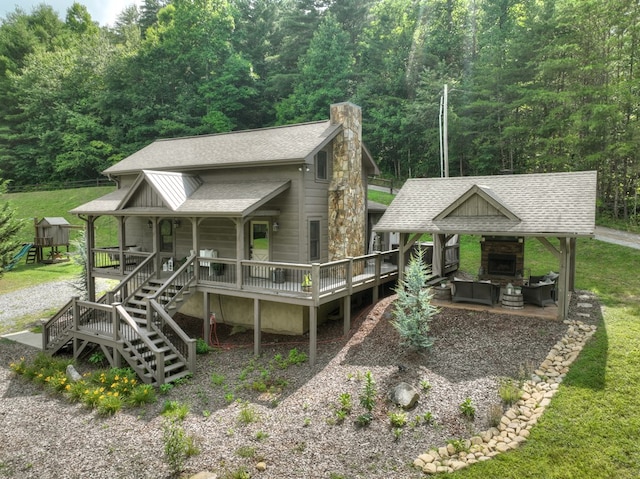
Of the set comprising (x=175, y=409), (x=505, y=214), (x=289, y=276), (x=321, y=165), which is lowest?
(x=175, y=409)

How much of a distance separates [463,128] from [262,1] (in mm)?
28579

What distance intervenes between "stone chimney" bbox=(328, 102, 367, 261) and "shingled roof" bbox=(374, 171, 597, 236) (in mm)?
1556

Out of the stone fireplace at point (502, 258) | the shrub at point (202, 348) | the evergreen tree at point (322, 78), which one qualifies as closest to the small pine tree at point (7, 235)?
the shrub at point (202, 348)

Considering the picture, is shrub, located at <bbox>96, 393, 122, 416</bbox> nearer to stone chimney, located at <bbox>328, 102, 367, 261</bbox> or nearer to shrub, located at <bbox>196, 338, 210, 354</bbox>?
shrub, located at <bbox>196, 338, 210, 354</bbox>

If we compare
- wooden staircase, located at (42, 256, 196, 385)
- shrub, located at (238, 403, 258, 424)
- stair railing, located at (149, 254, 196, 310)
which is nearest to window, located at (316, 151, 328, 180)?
stair railing, located at (149, 254, 196, 310)

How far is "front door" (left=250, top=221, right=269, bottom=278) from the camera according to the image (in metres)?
14.4

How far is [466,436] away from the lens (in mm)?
7508

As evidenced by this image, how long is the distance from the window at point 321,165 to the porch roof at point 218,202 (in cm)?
136

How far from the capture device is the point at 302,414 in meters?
8.83

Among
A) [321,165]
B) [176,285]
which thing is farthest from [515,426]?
[176,285]

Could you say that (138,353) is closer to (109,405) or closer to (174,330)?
(174,330)

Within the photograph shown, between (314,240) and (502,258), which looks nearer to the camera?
(314,240)

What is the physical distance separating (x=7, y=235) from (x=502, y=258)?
25.4 metres

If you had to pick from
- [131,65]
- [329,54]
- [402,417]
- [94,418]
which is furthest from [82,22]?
[402,417]
